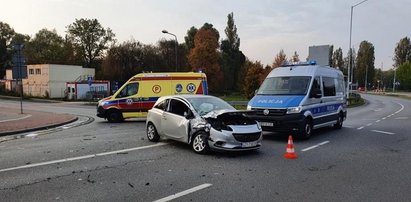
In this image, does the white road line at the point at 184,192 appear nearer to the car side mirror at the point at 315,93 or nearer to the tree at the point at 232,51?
the car side mirror at the point at 315,93

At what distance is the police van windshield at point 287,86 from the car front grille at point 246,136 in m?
3.76

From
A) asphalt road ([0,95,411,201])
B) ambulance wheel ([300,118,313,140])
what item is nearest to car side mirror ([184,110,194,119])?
asphalt road ([0,95,411,201])

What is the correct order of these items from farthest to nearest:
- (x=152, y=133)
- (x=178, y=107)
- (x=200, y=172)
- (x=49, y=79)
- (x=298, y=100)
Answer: (x=49, y=79), (x=298, y=100), (x=152, y=133), (x=178, y=107), (x=200, y=172)

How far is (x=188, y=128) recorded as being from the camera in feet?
33.0

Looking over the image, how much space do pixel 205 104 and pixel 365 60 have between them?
119 metres

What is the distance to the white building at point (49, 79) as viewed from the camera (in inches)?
2430

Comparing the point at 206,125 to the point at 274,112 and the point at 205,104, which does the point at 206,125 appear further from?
the point at 274,112

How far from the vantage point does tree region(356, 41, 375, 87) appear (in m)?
118

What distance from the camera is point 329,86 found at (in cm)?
1453

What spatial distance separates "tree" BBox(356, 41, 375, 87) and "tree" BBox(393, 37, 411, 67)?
10253mm

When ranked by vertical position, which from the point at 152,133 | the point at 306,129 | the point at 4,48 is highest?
the point at 4,48

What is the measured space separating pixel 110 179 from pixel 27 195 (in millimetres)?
1477

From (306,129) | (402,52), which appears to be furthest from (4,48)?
(402,52)

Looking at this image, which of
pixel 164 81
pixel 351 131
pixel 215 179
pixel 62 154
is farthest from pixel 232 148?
pixel 164 81
